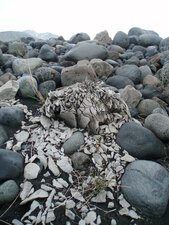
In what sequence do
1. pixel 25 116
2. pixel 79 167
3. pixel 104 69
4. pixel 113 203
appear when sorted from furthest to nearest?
pixel 104 69 → pixel 25 116 → pixel 79 167 → pixel 113 203

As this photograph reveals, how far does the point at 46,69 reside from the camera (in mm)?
4172

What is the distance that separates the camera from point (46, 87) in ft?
12.8

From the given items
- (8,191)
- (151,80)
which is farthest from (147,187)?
(151,80)

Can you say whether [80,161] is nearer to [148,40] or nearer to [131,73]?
[131,73]

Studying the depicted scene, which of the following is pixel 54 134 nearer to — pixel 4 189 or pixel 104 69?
pixel 4 189

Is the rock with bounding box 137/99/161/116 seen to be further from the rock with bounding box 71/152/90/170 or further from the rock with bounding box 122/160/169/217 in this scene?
the rock with bounding box 71/152/90/170

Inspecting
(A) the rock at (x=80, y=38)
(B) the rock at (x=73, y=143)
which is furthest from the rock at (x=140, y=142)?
(A) the rock at (x=80, y=38)

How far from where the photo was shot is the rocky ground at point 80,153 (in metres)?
2.41

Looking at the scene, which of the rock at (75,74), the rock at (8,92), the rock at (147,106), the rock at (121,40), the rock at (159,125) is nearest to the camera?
the rock at (159,125)

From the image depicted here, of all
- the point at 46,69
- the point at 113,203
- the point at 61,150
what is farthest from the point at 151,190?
the point at 46,69

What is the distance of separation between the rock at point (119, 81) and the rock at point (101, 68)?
0.77 ft

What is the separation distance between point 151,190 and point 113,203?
0.36 meters

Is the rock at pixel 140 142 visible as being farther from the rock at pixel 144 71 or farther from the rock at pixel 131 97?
the rock at pixel 144 71

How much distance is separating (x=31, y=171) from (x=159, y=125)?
151 cm
